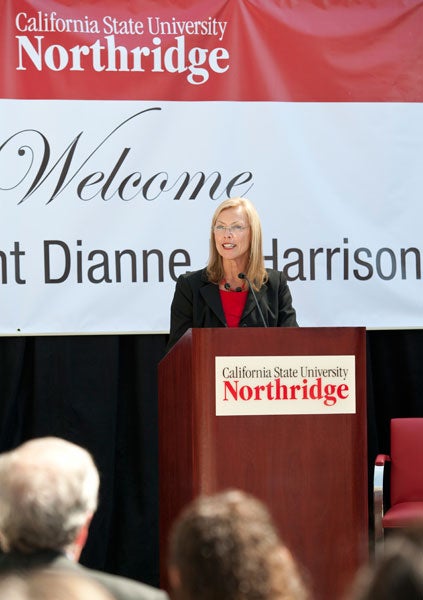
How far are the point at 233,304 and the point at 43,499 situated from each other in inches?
93.7

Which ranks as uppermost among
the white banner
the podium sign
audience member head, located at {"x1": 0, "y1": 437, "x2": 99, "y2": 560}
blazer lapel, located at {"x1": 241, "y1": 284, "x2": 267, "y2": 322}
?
the white banner

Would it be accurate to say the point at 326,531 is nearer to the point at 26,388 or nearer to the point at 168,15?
the point at 26,388

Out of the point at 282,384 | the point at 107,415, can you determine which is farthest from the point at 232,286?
the point at 107,415

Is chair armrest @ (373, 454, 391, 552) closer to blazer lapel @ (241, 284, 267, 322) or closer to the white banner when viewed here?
blazer lapel @ (241, 284, 267, 322)

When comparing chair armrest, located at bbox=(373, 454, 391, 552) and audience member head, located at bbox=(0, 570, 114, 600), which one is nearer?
audience member head, located at bbox=(0, 570, 114, 600)

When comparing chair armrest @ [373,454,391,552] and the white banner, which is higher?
the white banner

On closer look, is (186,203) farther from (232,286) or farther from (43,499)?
(43,499)

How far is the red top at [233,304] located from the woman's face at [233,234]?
14 centimetres

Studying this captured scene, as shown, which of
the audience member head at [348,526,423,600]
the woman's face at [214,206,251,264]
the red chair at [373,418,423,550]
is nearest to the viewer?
the audience member head at [348,526,423,600]

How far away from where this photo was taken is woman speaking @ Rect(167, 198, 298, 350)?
4.16m

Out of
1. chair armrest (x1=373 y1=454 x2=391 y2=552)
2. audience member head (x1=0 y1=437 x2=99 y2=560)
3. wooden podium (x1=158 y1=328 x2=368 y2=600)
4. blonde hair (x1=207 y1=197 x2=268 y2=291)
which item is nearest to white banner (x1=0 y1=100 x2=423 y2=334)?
chair armrest (x1=373 y1=454 x2=391 y2=552)

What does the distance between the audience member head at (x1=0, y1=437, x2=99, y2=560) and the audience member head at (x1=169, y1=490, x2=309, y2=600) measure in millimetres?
371

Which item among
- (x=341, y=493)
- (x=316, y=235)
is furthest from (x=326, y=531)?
(x=316, y=235)

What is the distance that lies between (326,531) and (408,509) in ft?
5.11
